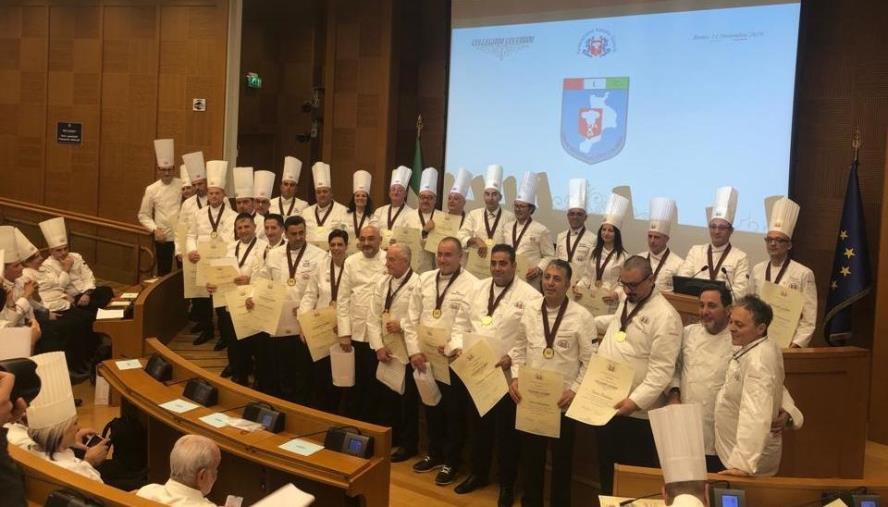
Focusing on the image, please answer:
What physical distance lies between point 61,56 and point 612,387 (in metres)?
9.41

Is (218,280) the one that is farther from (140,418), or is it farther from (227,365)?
(140,418)

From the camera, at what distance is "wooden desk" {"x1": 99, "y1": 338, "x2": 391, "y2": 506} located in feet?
12.7

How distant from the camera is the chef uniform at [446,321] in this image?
5367 mm

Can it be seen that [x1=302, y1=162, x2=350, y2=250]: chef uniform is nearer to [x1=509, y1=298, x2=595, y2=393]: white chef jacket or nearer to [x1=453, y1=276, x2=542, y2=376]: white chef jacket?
[x1=453, y1=276, x2=542, y2=376]: white chef jacket

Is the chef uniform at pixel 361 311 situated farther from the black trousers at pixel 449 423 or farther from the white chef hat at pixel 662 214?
the white chef hat at pixel 662 214

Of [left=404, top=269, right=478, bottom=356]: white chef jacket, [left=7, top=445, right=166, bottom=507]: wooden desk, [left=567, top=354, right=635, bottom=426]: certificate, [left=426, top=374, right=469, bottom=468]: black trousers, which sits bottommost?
[left=426, top=374, right=469, bottom=468]: black trousers

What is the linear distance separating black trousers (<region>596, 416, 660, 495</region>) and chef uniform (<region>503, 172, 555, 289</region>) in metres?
2.55

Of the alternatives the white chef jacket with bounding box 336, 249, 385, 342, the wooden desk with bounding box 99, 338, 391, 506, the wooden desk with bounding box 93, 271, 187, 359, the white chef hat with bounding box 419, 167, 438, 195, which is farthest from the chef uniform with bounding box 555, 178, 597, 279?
the wooden desk with bounding box 93, 271, 187, 359

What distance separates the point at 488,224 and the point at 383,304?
1.86 meters

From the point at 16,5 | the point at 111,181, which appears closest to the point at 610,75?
the point at 111,181

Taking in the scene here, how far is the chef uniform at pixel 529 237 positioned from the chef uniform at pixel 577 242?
0.59 ft

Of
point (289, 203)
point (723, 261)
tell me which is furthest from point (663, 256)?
point (289, 203)

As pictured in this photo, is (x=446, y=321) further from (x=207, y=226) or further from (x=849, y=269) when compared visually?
(x=849, y=269)

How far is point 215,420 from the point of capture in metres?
4.39
